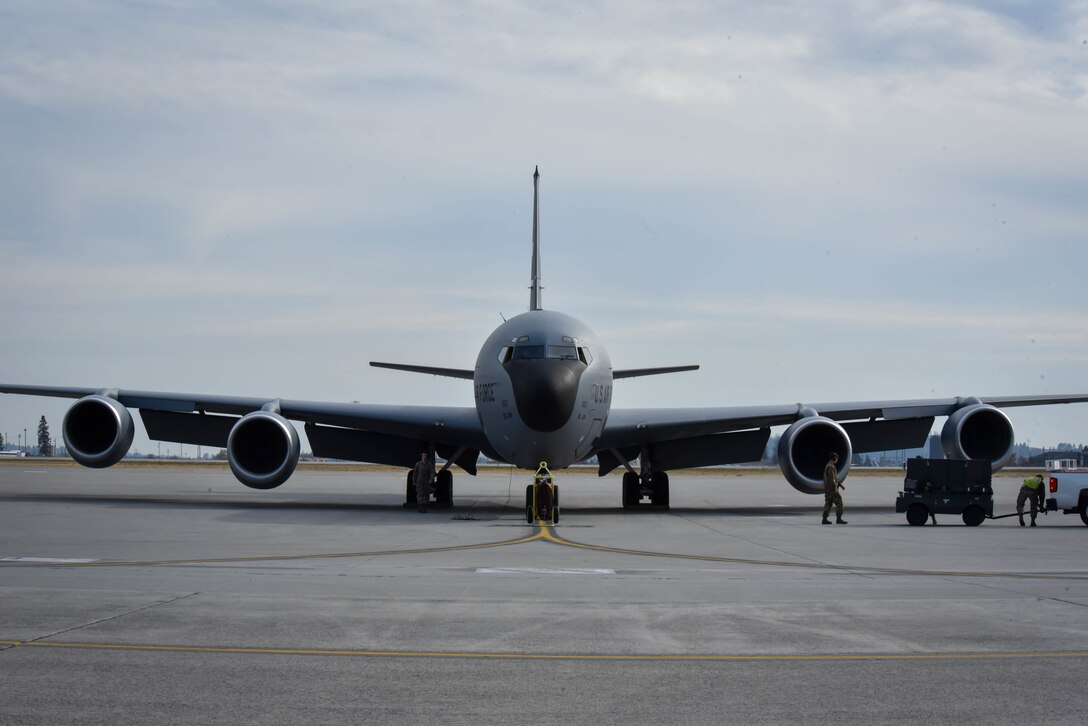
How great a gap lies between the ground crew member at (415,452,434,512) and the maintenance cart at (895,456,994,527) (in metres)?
10.5

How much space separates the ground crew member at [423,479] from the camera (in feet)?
86.9

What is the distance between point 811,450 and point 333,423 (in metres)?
11.7

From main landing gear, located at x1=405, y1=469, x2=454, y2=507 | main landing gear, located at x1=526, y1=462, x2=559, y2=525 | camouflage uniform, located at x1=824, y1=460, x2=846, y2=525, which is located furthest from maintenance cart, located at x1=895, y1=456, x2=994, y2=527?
main landing gear, located at x1=405, y1=469, x2=454, y2=507

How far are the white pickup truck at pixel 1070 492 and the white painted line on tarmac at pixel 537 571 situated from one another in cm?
1478

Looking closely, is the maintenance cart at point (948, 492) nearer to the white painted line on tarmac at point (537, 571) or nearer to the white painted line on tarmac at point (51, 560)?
the white painted line on tarmac at point (537, 571)

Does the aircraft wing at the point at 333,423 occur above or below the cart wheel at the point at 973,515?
above

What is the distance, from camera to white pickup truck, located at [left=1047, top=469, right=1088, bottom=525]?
79.8 feet

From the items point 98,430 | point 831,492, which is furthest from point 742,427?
point 98,430

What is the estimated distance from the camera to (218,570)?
13156 millimetres

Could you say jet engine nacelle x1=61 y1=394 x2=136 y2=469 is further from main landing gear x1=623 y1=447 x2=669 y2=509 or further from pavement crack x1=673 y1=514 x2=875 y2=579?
pavement crack x1=673 y1=514 x2=875 y2=579

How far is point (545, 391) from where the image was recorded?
2325 cm

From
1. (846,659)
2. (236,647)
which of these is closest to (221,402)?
(236,647)

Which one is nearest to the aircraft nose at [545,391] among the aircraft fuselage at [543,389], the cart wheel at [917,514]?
the aircraft fuselage at [543,389]

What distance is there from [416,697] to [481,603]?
3987 millimetres
